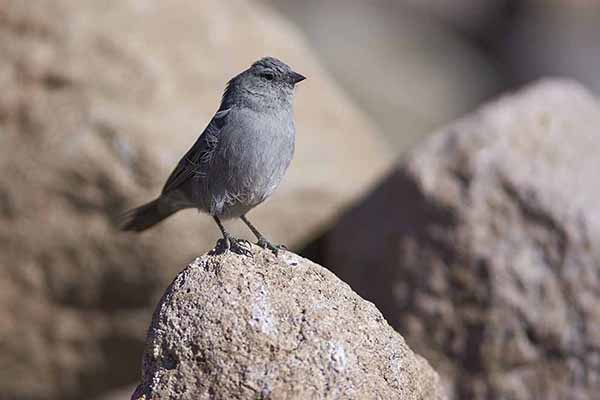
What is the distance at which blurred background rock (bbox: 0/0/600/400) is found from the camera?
8.79 meters

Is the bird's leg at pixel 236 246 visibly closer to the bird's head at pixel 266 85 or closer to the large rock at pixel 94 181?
the bird's head at pixel 266 85

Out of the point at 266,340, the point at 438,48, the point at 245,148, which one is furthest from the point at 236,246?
the point at 438,48

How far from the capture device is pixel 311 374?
472 centimetres

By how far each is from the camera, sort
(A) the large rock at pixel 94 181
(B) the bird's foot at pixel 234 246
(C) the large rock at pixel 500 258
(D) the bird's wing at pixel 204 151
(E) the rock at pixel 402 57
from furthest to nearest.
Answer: (E) the rock at pixel 402 57
(A) the large rock at pixel 94 181
(C) the large rock at pixel 500 258
(D) the bird's wing at pixel 204 151
(B) the bird's foot at pixel 234 246

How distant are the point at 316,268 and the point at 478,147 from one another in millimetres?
3171

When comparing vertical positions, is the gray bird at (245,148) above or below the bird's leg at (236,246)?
above

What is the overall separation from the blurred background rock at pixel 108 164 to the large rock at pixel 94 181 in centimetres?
1

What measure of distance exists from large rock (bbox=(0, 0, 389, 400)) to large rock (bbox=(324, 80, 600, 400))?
1522mm

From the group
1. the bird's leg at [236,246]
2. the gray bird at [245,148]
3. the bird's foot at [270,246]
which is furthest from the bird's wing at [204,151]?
the bird's leg at [236,246]

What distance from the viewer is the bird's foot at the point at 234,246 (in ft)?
17.3

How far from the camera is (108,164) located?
8.73 metres

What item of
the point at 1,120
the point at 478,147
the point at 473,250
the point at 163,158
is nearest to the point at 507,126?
the point at 478,147

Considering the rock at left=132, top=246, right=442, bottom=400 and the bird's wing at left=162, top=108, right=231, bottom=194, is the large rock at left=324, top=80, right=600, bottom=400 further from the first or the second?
the rock at left=132, top=246, right=442, bottom=400

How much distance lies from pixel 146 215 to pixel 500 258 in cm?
271
